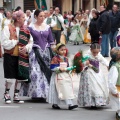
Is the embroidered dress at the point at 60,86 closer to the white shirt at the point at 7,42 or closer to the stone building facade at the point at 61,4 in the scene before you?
the white shirt at the point at 7,42

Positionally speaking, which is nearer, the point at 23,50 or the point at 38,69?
the point at 23,50

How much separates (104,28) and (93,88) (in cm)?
891

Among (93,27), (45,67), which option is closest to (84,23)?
(93,27)

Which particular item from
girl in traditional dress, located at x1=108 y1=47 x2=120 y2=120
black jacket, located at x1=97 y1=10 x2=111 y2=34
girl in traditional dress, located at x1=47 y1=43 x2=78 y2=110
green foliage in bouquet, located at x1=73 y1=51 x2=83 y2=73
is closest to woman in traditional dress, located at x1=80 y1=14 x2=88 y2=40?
black jacket, located at x1=97 y1=10 x2=111 y2=34

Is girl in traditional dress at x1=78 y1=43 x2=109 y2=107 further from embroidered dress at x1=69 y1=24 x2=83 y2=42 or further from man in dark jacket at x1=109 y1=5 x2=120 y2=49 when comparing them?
embroidered dress at x1=69 y1=24 x2=83 y2=42

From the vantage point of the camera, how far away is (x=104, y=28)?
737 inches

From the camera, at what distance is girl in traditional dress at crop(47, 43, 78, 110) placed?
32.1 feet

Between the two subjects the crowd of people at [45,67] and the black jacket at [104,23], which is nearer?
the crowd of people at [45,67]

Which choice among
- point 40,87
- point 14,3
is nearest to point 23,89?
point 40,87

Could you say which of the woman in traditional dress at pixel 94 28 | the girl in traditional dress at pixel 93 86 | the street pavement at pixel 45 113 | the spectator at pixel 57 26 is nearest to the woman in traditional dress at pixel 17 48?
the street pavement at pixel 45 113

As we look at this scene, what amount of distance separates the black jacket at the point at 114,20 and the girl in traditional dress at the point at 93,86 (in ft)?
30.3

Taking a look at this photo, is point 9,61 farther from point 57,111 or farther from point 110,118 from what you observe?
point 110,118

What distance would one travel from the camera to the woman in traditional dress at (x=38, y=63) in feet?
34.8

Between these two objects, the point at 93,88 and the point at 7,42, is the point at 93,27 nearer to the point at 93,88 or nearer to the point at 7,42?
the point at 7,42
